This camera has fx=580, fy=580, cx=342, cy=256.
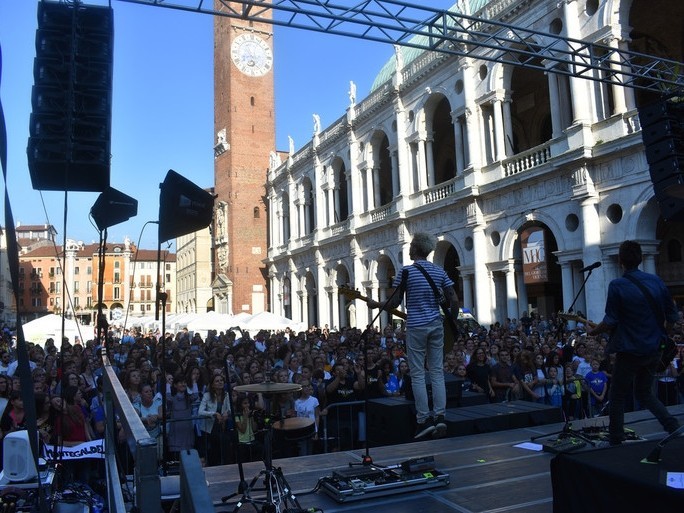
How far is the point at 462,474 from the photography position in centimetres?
478

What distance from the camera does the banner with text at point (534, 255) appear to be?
2170 centimetres

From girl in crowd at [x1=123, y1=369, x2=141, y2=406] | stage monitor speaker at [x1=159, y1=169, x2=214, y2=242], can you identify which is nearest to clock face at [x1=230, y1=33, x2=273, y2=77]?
girl in crowd at [x1=123, y1=369, x2=141, y2=406]

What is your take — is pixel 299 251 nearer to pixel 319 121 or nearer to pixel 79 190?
pixel 319 121

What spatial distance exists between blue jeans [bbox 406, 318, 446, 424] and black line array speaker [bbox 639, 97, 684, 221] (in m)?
3.76

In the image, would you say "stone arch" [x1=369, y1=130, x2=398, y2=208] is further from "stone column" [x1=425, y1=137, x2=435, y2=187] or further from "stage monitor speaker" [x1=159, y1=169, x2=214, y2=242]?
"stage monitor speaker" [x1=159, y1=169, x2=214, y2=242]

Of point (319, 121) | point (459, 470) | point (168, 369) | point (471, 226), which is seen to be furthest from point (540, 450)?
point (319, 121)

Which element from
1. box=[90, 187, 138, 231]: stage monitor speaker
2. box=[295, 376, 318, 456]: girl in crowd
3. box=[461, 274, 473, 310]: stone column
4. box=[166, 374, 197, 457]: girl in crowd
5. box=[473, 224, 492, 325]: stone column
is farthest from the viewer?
box=[461, 274, 473, 310]: stone column

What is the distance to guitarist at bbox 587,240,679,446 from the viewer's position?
187 inches

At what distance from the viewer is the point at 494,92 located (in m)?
23.9

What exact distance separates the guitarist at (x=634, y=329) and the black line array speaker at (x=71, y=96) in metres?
4.62

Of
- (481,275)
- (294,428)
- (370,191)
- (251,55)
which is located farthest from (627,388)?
(251,55)

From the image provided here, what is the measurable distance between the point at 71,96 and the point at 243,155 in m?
48.2

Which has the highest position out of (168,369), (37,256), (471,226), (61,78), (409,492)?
(37,256)

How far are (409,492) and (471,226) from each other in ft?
70.9
